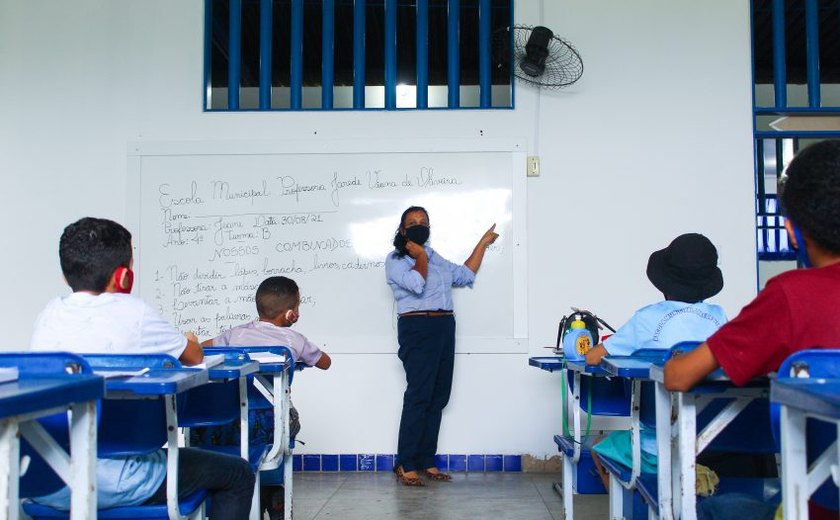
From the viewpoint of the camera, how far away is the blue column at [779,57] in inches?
185

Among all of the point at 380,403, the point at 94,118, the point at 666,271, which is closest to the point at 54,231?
the point at 94,118

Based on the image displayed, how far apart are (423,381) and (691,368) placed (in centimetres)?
286

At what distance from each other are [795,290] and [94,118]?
13.9 ft

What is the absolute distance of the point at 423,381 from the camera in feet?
14.4

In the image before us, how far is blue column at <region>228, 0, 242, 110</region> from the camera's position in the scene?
477cm

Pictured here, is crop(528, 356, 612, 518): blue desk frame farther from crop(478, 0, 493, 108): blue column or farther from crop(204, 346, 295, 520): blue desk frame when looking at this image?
crop(478, 0, 493, 108): blue column

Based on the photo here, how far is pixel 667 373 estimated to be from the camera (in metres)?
1.66

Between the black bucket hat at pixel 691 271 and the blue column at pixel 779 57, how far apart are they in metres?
2.57

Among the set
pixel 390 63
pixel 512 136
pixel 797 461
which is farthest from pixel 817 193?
pixel 390 63

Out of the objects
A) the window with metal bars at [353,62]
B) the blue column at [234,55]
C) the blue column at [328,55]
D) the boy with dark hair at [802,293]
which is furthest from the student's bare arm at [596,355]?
the blue column at [234,55]

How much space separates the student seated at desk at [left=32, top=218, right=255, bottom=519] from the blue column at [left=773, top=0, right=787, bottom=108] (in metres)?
3.80

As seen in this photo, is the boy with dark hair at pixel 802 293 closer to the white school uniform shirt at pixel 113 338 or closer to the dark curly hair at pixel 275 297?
the white school uniform shirt at pixel 113 338

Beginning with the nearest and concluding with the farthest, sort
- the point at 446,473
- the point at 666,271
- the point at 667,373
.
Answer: the point at 667,373 → the point at 666,271 → the point at 446,473

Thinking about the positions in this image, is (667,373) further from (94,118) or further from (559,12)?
(94,118)
